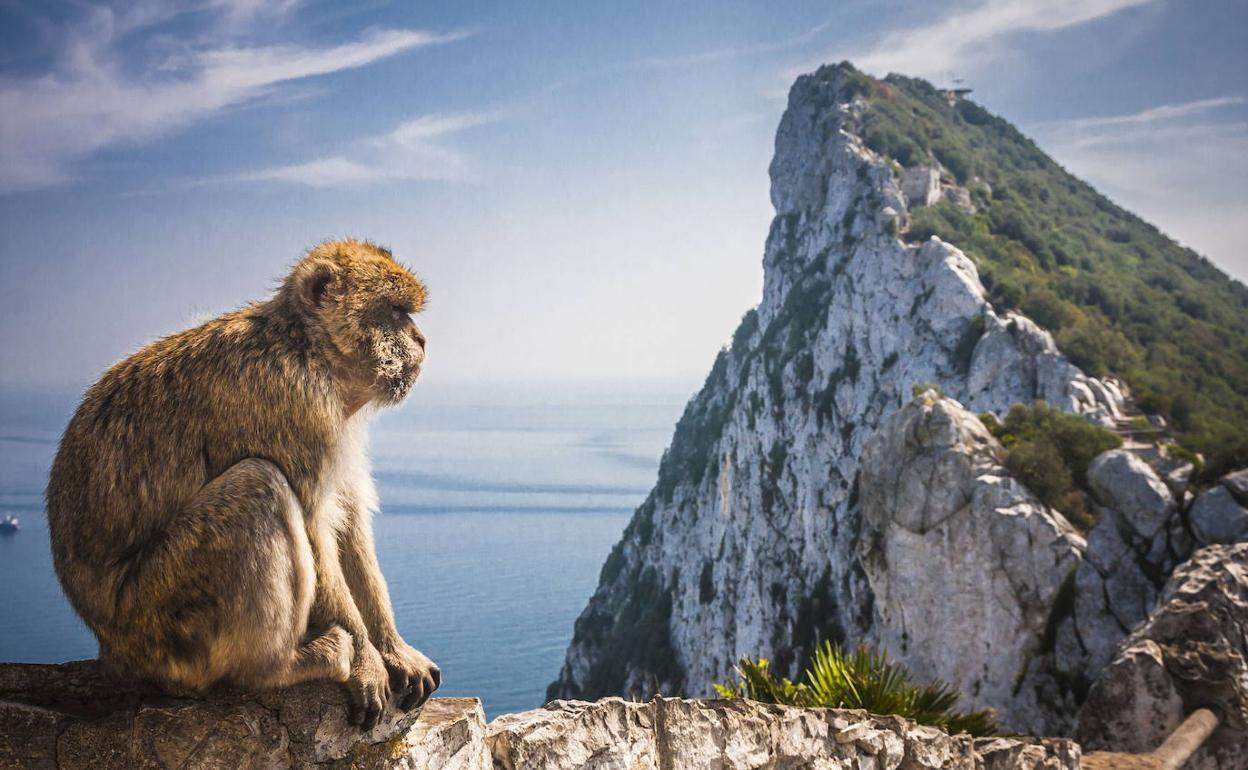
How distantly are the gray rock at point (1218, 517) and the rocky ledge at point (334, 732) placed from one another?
1595 centimetres

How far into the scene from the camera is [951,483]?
2088 centimetres

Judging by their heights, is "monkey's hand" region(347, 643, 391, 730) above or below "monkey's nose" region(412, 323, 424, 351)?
below

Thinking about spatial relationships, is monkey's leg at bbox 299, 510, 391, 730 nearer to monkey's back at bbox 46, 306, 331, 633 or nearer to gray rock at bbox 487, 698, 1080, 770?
monkey's back at bbox 46, 306, 331, 633

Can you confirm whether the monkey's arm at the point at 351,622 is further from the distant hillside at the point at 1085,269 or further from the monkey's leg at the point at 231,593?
the distant hillside at the point at 1085,269

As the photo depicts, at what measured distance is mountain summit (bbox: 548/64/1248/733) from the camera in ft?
62.3

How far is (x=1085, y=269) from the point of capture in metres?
43.0

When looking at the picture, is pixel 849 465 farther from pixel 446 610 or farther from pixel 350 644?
pixel 350 644

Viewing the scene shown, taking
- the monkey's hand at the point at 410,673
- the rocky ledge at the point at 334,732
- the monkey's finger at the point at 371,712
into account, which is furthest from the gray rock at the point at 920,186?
the monkey's finger at the point at 371,712

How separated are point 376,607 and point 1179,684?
9.24m

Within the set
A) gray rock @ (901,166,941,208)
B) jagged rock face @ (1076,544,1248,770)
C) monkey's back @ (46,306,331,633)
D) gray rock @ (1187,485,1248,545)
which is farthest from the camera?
gray rock @ (901,166,941,208)

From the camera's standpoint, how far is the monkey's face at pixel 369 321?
2.54 metres

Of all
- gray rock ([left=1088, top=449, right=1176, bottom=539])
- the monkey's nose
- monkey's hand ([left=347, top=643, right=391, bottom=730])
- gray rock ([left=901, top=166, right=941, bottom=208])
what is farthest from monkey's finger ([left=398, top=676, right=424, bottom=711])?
gray rock ([left=901, top=166, right=941, bottom=208])

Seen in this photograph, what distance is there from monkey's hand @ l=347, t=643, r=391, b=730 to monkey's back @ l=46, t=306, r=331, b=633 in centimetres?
47

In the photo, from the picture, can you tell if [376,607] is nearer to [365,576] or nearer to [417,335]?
[365,576]
